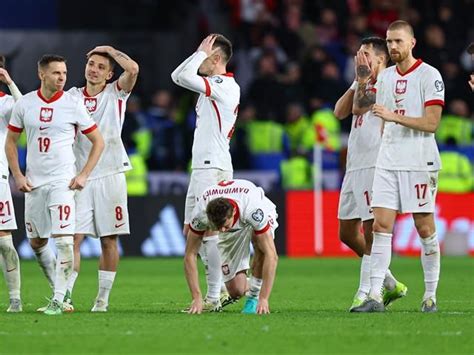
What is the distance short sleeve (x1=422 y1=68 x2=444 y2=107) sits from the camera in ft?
41.0

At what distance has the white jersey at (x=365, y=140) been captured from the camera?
44.4 feet

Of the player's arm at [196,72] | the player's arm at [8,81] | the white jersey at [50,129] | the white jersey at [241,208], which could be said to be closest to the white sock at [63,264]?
the white jersey at [50,129]

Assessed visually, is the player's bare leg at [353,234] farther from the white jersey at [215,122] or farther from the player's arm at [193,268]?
the player's arm at [193,268]

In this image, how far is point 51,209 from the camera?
12.5 m

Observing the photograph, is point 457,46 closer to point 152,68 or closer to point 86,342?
point 152,68

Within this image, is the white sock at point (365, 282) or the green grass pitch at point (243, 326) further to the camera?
the white sock at point (365, 282)

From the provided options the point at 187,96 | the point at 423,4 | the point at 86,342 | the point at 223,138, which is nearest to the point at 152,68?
the point at 187,96

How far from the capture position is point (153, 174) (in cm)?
2386

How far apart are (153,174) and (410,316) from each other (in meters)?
12.0

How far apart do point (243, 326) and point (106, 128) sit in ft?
9.53

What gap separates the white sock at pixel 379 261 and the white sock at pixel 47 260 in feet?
9.64

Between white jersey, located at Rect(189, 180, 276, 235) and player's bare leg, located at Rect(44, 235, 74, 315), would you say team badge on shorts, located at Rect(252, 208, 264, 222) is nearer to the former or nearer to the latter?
white jersey, located at Rect(189, 180, 276, 235)

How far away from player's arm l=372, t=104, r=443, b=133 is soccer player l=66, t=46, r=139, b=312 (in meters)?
2.36

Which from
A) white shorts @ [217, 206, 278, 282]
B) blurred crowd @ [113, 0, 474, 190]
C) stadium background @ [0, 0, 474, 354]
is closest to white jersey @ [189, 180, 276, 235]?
white shorts @ [217, 206, 278, 282]
